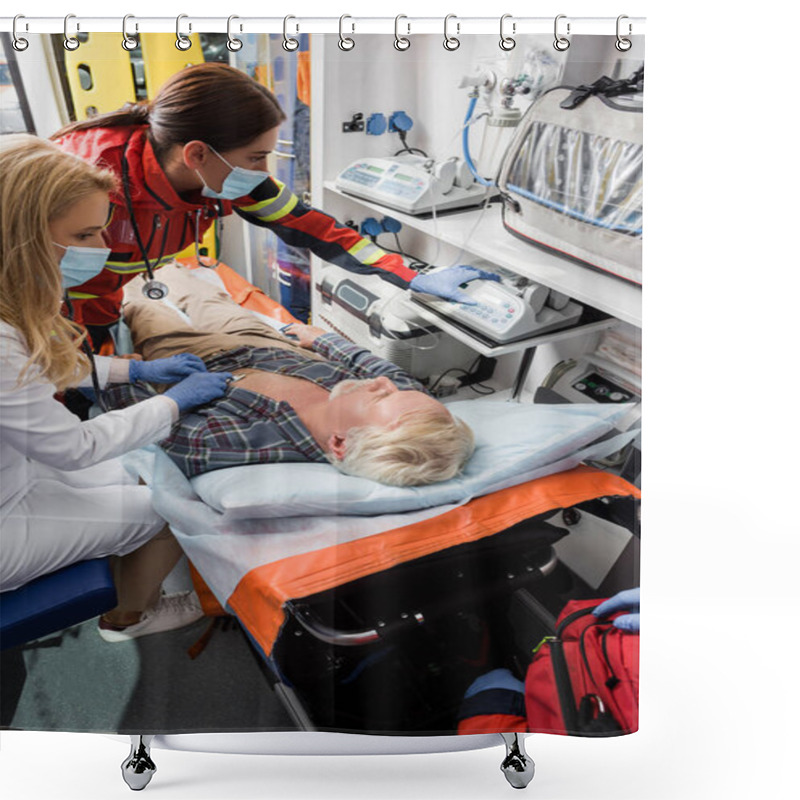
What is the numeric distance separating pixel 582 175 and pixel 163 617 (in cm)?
107

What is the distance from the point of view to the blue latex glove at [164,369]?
141 cm

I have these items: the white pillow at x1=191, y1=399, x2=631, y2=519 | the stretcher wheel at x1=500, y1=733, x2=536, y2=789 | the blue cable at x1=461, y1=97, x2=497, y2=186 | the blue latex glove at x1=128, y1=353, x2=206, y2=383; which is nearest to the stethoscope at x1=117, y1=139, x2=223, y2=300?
the blue latex glove at x1=128, y1=353, x2=206, y2=383

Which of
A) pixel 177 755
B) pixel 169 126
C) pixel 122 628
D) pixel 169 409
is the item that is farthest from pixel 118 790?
pixel 169 126

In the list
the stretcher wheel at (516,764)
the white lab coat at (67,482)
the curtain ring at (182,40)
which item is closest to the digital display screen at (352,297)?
the white lab coat at (67,482)

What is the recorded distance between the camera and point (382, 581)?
4.83 feet

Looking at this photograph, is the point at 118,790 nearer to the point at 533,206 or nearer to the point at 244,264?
the point at 244,264

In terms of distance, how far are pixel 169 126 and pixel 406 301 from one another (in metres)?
0.48

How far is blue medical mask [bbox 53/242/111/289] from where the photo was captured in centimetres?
133

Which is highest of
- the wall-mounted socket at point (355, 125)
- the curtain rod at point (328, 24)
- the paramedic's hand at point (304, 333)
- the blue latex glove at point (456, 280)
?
the curtain rod at point (328, 24)

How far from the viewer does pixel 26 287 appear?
1.32m

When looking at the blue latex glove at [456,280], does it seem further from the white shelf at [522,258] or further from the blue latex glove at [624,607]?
the blue latex glove at [624,607]

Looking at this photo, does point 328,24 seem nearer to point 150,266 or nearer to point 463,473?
point 150,266

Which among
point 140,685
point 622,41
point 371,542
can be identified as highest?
point 622,41

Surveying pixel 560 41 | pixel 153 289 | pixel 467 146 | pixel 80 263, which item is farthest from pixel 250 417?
pixel 560 41
